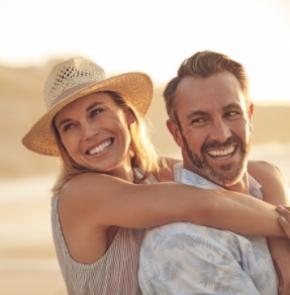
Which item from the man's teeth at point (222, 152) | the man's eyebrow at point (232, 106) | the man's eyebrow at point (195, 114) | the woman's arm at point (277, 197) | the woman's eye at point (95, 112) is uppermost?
the man's eyebrow at point (232, 106)

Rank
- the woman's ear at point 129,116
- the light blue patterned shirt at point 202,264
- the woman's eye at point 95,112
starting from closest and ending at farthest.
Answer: the light blue patterned shirt at point 202,264 < the woman's eye at point 95,112 < the woman's ear at point 129,116

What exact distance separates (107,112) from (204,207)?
777 mm

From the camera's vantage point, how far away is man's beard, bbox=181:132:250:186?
337cm

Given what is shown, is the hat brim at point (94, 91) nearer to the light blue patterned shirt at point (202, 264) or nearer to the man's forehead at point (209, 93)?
the man's forehead at point (209, 93)

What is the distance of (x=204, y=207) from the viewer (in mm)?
3420

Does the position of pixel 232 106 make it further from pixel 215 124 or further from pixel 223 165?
pixel 223 165

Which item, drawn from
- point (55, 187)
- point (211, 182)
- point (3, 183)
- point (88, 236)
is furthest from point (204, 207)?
point (3, 183)

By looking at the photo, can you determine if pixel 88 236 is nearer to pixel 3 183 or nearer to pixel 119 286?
pixel 119 286

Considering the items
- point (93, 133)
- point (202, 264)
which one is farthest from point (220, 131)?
point (93, 133)

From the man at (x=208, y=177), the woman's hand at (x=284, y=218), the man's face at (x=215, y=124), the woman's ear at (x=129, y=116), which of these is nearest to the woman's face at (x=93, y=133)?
the woman's ear at (x=129, y=116)

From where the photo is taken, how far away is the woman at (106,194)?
3.49m

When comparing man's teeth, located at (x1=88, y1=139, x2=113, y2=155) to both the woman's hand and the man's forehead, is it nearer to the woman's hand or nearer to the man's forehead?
the man's forehead

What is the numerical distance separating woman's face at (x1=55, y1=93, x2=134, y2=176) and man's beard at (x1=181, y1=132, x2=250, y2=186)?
520 millimetres

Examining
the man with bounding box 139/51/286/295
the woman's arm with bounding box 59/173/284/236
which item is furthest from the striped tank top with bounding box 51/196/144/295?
the man with bounding box 139/51/286/295
